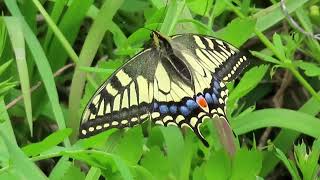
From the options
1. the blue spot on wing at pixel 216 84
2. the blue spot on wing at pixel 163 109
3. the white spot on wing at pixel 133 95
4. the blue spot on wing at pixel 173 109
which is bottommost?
the blue spot on wing at pixel 173 109

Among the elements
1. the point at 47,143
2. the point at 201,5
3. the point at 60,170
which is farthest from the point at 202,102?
the point at 47,143

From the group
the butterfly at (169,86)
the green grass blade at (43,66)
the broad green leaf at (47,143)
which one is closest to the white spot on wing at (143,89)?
the butterfly at (169,86)

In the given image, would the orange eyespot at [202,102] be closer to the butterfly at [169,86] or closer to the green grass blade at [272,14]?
the butterfly at [169,86]

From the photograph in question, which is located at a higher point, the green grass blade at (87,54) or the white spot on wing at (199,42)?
the white spot on wing at (199,42)

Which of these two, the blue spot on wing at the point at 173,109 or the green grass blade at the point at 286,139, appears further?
the green grass blade at the point at 286,139

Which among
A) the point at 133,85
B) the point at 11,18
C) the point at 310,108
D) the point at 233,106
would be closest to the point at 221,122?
the point at 233,106

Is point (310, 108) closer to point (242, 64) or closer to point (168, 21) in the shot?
point (242, 64)

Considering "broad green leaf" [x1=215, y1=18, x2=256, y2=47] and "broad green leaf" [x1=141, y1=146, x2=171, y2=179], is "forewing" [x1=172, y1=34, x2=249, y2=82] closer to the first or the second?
"broad green leaf" [x1=215, y1=18, x2=256, y2=47]

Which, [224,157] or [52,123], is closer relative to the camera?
[224,157]
